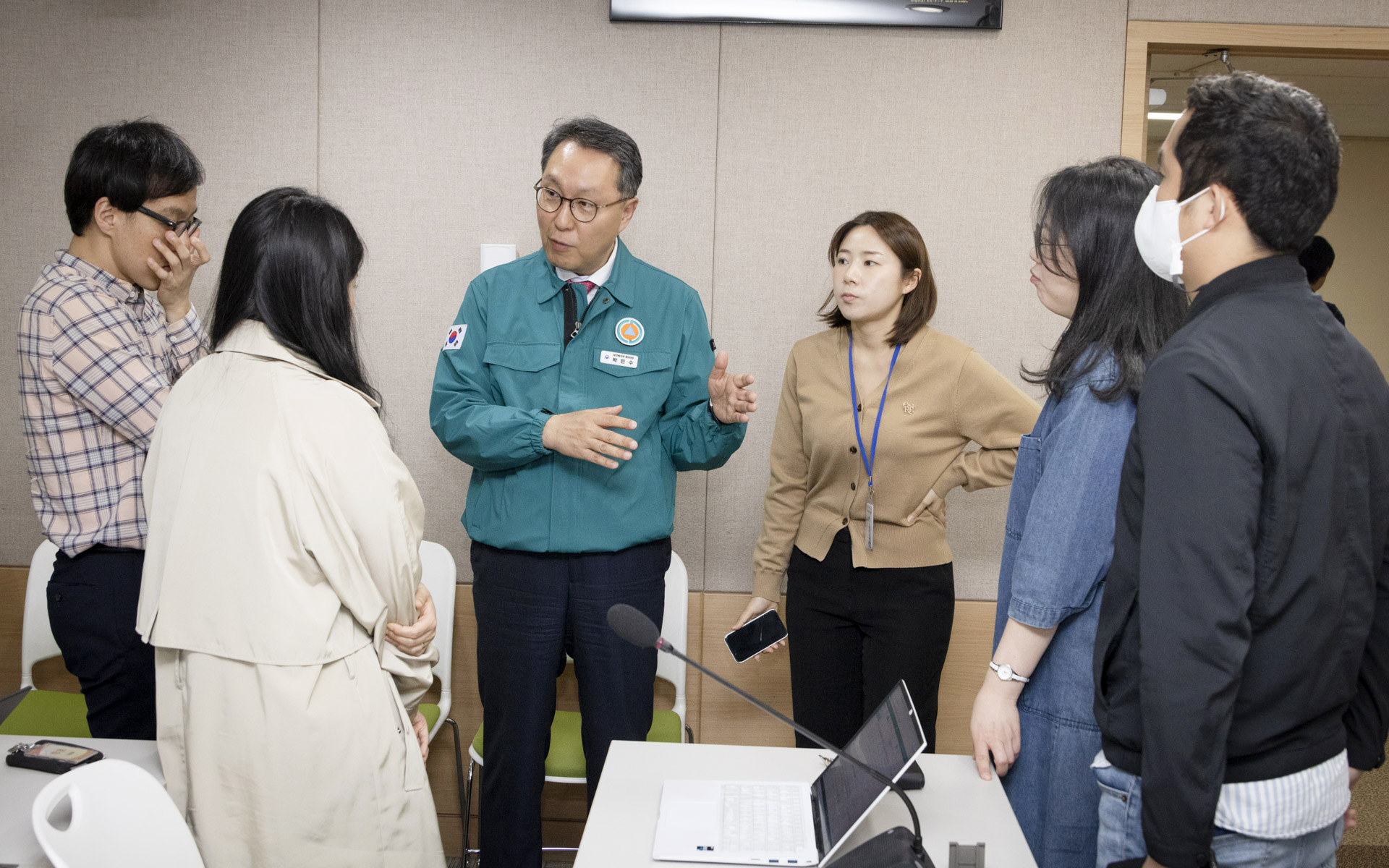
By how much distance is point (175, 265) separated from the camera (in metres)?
2.07

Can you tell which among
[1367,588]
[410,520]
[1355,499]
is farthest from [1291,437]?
[410,520]

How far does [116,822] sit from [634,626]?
758mm

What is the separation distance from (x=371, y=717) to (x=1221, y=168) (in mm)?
1438

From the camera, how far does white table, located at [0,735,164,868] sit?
1.28 meters

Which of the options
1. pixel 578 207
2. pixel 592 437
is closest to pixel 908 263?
pixel 578 207

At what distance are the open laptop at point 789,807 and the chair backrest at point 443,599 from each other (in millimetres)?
1472

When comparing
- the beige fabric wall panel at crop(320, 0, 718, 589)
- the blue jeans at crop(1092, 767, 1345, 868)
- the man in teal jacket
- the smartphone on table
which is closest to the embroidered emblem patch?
the man in teal jacket

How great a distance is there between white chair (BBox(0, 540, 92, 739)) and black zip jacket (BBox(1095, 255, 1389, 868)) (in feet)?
8.24

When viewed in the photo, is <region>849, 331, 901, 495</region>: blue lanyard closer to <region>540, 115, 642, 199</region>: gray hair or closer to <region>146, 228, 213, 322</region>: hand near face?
<region>540, 115, 642, 199</region>: gray hair

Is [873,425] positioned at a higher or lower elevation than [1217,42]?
lower

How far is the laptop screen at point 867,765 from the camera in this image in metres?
1.27

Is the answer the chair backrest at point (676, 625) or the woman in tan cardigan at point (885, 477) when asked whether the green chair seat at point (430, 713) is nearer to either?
the chair backrest at point (676, 625)

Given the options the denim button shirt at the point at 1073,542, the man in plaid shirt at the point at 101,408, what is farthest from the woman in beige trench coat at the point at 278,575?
the denim button shirt at the point at 1073,542

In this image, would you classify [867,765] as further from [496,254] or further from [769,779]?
[496,254]
